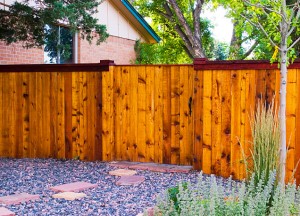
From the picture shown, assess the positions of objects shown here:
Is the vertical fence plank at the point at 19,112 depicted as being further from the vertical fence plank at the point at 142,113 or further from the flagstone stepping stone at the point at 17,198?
the flagstone stepping stone at the point at 17,198

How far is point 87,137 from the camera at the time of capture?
7340 millimetres

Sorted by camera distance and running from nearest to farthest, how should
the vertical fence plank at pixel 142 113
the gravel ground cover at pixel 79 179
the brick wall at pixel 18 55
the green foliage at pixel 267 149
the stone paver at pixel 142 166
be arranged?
the green foliage at pixel 267 149 → the gravel ground cover at pixel 79 179 → the stone paver at pixel 142 166 → the vertical fence plank at pixel 142 113 → the brick wall at pixel 18 55

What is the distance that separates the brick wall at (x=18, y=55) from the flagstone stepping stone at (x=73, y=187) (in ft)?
13.9

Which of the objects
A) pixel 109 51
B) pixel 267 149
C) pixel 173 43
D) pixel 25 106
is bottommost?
pixel 267 149

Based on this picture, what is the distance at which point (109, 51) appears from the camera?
13586mm

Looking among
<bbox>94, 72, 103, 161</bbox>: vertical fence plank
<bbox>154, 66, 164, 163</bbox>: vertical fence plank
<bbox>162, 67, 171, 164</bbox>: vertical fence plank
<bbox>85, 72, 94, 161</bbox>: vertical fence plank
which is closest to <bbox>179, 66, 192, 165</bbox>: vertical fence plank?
<bbox>162, 67, 171, 164</bbox>: vertical fence plank

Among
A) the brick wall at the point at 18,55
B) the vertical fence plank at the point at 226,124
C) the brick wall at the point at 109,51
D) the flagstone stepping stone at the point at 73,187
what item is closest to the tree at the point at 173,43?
the brick wall at the point at 109,51

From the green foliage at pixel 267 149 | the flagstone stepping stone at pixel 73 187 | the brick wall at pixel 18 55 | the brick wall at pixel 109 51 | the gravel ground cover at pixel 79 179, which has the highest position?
the brick wall at pixel 109 51

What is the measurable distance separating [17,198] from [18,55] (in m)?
5.08

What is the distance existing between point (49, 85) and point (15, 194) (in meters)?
2.91

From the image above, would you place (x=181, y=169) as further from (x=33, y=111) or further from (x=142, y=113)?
(x=33, y=111)

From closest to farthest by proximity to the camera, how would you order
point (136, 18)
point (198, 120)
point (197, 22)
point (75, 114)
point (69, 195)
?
point (69, 195)
point (198, 120)
point (75, 114)
point (136, 18)
point (197, 22)

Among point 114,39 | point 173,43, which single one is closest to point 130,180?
point 114,39

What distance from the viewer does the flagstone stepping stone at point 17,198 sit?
4684 mm
